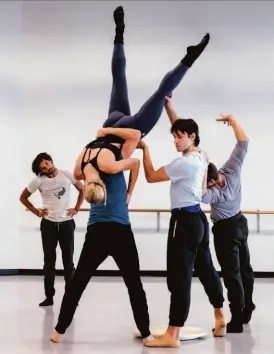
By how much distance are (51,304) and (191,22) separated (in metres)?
4.11

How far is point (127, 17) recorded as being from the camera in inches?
301

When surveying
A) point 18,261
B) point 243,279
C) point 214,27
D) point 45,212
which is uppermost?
point 214,27

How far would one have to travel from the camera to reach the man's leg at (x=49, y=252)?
536 cm

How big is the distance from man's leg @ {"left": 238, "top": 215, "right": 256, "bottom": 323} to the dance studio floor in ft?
0.37

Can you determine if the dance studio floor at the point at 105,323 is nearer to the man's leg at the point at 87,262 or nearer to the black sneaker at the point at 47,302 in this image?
the black sneaker at the point at 47,302

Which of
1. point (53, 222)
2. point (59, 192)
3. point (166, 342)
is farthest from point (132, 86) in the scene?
point (166, 342)

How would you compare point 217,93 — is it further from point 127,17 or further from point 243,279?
point 243,279

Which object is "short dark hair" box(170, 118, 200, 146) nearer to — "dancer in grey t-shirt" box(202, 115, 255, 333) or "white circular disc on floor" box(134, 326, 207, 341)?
"dancer in grey t-shirt" box(202, 115, 255, 333)

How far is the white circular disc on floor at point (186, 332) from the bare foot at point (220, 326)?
0.27 feet

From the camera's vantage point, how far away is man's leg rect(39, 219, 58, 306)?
5363 millimetres

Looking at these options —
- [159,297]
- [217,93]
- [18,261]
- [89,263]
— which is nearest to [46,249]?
[159,297]

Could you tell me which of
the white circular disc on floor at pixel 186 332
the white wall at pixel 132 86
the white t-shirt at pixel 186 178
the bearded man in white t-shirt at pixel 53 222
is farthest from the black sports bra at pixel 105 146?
the white wall at pixel 132 86

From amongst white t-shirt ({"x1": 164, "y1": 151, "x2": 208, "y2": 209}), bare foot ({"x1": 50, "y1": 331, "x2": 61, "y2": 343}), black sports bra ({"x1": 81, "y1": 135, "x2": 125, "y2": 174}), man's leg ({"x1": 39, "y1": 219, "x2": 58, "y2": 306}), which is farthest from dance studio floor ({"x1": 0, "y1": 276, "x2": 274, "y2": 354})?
black sports bra ({"x1": 81, "y1": 135, "x2": 125, "y2": 174})

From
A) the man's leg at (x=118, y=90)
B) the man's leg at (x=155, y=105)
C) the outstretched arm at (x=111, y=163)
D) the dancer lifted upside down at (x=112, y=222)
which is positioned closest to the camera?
the outstretched arm at (x=111, y=163)
